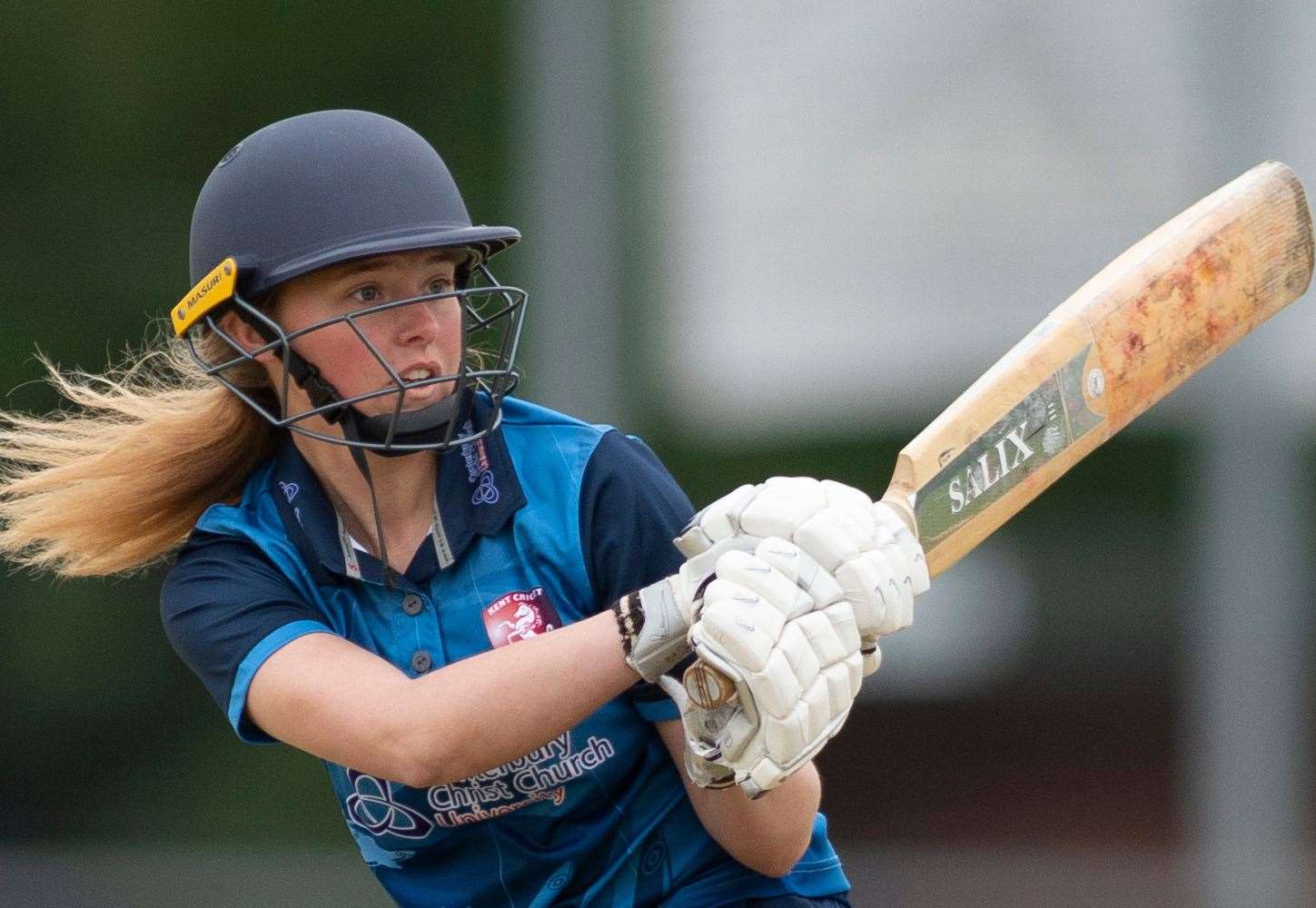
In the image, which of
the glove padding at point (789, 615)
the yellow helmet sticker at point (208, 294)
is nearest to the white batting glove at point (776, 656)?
the glove padding at point (789, 615)

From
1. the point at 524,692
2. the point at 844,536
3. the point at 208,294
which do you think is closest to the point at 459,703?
the point at 524,692

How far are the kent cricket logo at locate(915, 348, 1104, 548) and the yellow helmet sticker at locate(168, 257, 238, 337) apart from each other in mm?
876

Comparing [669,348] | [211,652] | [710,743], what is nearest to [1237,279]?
[710,743]

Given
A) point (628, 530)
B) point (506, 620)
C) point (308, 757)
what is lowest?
point (308, 757)

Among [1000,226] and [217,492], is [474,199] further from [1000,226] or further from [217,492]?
[217,492]

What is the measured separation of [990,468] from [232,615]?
903 mm

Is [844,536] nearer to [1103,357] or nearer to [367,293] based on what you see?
[1103,357]

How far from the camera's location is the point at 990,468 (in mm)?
2049

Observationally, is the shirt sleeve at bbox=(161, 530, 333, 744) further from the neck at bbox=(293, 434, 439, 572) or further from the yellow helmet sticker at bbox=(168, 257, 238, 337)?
the yellow helmet sticker at bbox=(168, 257, 238, 337)

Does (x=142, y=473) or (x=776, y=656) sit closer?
(x=776, y=656)

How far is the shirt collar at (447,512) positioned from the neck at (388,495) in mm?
26

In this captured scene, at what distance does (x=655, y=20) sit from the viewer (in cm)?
485

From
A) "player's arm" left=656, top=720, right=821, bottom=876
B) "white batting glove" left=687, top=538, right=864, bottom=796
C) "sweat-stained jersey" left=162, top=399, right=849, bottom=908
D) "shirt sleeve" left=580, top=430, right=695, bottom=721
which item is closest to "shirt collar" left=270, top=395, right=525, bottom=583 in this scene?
→ "sweat-stained jersey" left=162, top=399, right=849, bottom=908

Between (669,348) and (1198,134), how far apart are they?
1.55m
